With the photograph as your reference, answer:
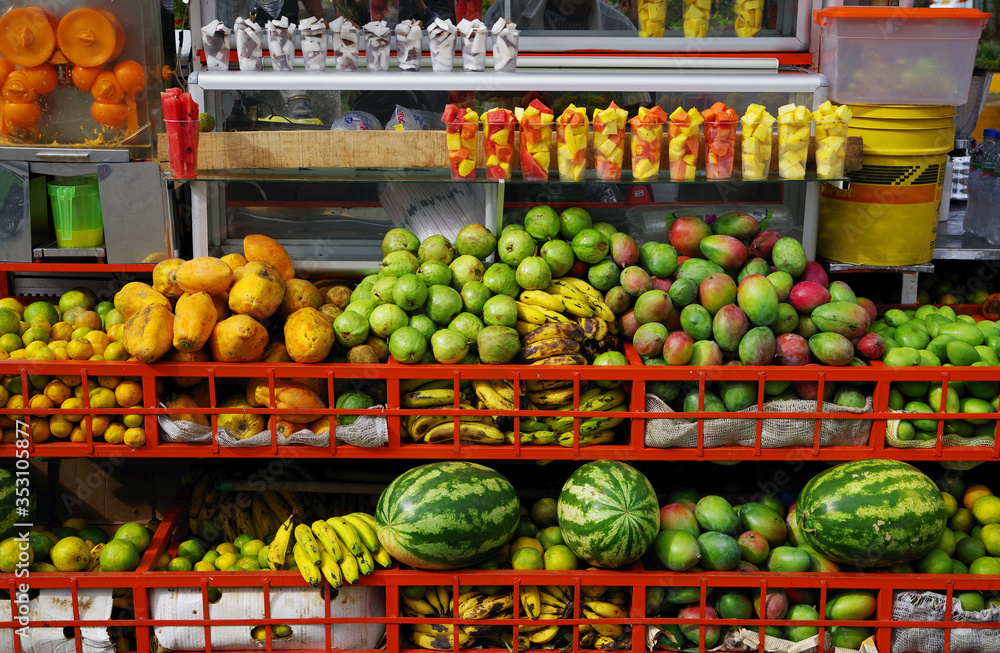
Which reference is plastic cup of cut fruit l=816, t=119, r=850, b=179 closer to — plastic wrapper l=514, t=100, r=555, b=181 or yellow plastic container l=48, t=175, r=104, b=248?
plastic wrapper l=514, t=100, r=555, b=181

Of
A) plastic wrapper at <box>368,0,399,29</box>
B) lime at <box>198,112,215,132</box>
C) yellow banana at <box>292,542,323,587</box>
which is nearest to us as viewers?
yellow banana at <box>292,542,323,587</box>

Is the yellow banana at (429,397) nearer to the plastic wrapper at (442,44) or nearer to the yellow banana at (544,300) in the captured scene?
the yellow banana at (544,300)

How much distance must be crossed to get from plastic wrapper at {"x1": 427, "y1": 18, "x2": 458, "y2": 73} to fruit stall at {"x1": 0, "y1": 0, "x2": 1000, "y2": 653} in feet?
0.09

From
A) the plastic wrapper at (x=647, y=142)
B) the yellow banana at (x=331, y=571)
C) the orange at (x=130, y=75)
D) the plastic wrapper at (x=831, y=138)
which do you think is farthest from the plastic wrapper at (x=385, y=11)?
the yellow banana at (x=331, y=571)

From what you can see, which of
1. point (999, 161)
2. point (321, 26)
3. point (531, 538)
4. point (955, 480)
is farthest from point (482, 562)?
point (999, 161)

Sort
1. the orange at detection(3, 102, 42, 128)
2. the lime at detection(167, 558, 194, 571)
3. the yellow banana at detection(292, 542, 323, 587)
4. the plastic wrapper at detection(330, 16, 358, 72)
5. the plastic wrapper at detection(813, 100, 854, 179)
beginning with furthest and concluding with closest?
the orange at detection(3, 102, 42, 128) < the plastic wrapper at detection(330, 16, 358, 72) < the plastic wrapper at detection(813, 100, 854, 179) < the lime at detection(167, 558, 194, 571) < the yellow banana at detection(292, 542, 323, 587)

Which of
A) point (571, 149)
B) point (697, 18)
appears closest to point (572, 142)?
point (571, 149)

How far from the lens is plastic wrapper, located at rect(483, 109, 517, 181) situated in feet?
10.1

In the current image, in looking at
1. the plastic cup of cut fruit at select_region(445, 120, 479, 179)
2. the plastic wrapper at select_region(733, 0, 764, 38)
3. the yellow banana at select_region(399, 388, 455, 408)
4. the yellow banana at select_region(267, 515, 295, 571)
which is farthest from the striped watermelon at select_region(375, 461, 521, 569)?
the plastic wrapper at select_region(733, 0, 764, 38)

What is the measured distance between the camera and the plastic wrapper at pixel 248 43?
3.36 meters

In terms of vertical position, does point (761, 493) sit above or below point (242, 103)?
below

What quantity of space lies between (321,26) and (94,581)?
2.19 m

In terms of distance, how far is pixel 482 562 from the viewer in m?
2.96

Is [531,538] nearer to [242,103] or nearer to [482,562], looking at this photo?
[482,562]
